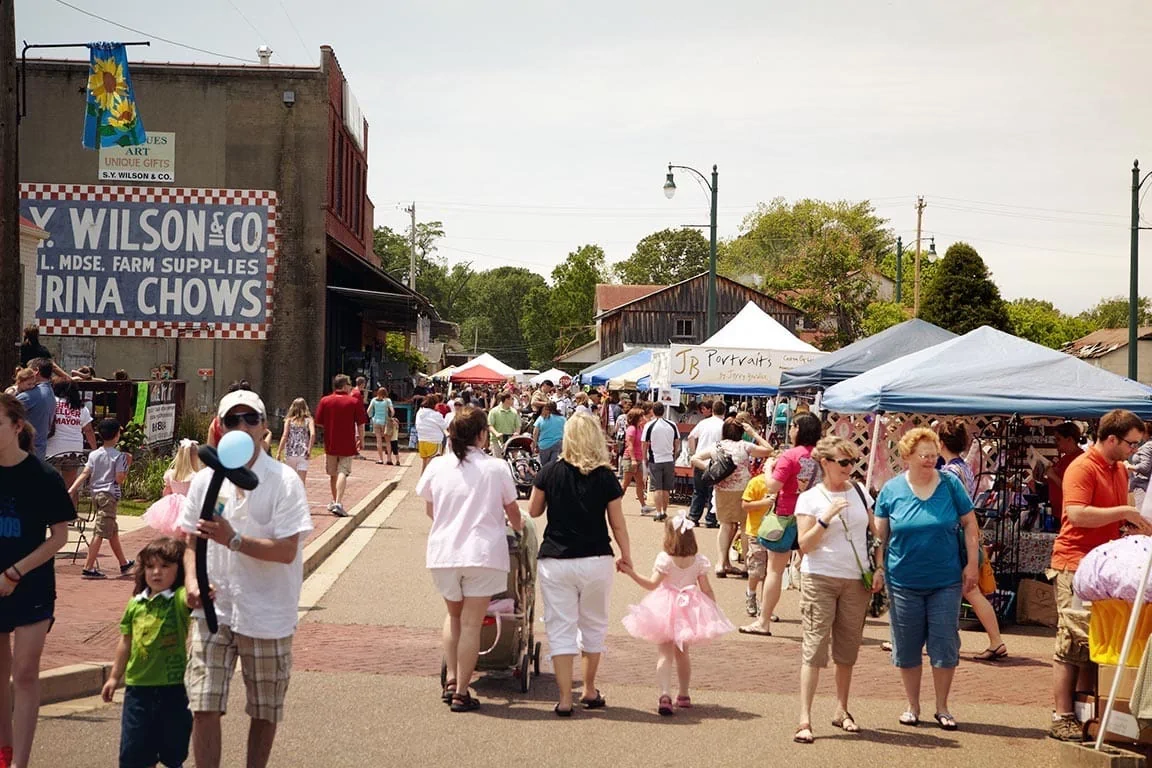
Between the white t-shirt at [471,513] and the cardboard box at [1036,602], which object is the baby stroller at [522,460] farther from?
the white t-shirt at [471,513]

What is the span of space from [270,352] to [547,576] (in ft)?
94.3

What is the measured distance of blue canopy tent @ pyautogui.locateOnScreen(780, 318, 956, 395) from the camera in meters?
17.4

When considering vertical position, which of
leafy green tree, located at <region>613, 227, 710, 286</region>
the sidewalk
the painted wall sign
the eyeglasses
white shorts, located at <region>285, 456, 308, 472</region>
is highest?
leafy green tree, located at <region>613, 227, 710, 286</region>

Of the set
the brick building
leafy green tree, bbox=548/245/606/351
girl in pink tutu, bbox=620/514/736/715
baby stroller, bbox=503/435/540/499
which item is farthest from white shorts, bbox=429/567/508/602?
leafy green tree, bbox=548/245/606/351

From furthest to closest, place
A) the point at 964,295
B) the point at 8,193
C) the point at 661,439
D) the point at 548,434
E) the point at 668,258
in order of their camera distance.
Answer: the point at 668,258 → the point at 964,295 → the point at 548,434 → the point at 661,439 → the point at 8,193

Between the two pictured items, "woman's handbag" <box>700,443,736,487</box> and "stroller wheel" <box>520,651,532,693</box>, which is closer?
"stroller wheel" <box>520,651,532,693</box>

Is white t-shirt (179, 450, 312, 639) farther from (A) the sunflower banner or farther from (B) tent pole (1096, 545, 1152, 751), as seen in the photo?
(A) the sunflower banner

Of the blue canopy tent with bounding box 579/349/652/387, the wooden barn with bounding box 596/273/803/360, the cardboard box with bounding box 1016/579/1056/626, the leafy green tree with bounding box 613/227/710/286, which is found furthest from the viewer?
the leafy green tree with bounding box 613/227/710/286

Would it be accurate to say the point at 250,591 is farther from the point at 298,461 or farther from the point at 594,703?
the point at 298,461

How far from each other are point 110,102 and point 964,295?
39061 mm

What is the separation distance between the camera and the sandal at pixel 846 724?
757cm

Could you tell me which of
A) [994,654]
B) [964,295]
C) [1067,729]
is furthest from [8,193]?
[964,295]

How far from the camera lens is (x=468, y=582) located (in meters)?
7.73

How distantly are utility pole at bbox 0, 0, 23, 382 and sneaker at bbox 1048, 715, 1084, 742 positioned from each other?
9292 millimetres
